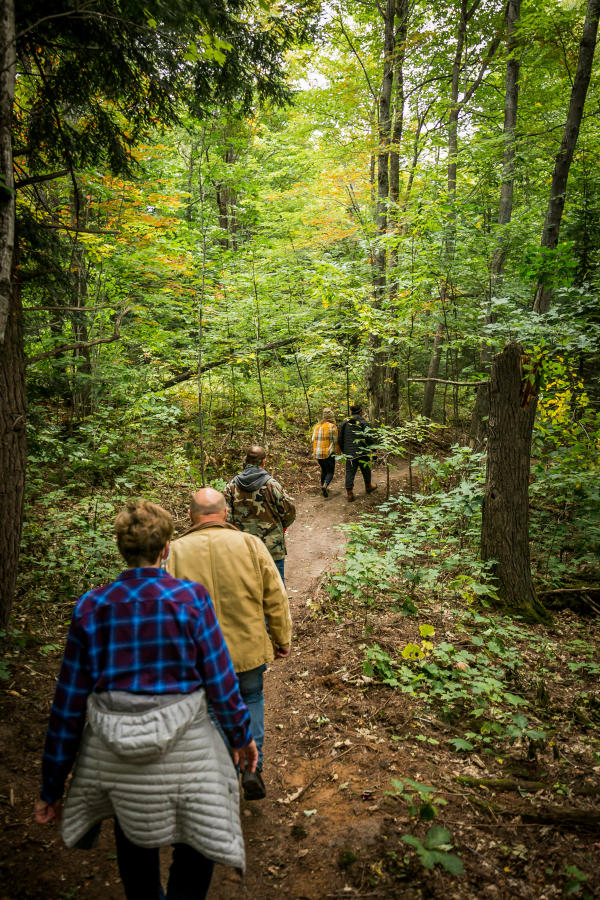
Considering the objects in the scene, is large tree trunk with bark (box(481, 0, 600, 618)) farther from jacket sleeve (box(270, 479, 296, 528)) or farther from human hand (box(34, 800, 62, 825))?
human hand (box(34, 800, 62, 825))

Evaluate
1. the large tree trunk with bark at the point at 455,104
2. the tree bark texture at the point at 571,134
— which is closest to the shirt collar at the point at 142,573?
the tree bark texture at the point at 571,134

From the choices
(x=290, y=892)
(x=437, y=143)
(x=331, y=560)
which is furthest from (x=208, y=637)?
(x=437, y=143)

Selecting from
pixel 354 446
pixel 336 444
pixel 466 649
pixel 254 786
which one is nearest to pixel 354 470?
pixel 354 446

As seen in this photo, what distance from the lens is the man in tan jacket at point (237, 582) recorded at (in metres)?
2.62

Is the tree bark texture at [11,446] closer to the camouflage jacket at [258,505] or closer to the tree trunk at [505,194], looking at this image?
the camouflage jacket at [258,505]

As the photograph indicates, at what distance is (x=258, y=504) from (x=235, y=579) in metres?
1.95

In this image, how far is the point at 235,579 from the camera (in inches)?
104

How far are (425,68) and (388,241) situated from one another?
34.1 ft

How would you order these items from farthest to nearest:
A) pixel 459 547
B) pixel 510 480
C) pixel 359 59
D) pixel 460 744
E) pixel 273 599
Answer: pixel 359 59, pixel 459 547, pixel 510 480, pixel 460 744, pixel 273 599

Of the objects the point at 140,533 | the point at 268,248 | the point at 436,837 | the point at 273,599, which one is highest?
the point at 268,248

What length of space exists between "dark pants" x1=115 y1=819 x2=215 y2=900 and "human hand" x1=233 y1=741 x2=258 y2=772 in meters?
0.34

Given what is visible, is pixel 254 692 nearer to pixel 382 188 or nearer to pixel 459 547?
pixel 459 547

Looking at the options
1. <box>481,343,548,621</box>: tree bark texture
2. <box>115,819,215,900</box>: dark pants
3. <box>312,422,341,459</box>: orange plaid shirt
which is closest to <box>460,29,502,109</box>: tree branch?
<box>312,422,341,459</box>: orange plaid shirt

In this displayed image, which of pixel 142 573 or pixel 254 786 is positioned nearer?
pixel 142 573
